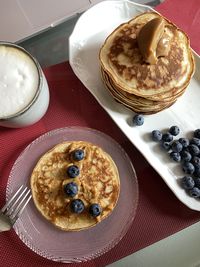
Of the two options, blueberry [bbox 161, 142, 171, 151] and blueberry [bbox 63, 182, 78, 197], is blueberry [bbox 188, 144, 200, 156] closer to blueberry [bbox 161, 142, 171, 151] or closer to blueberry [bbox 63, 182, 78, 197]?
blueberry [bbox 161, 142, 171, 151]

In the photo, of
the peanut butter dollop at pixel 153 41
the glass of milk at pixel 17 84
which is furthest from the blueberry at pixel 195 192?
the glass of milk at pixel 17 84

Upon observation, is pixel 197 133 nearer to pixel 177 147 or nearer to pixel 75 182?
pixel 177 147

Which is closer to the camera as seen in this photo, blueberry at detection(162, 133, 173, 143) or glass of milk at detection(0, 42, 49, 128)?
glass of milk at detection(0, 42, 49, 128)

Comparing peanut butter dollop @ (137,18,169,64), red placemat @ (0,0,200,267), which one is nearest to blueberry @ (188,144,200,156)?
red placemat @ (0,0,200,267)

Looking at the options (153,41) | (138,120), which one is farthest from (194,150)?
(153,41)

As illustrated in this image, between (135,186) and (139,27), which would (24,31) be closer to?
(139,27)
